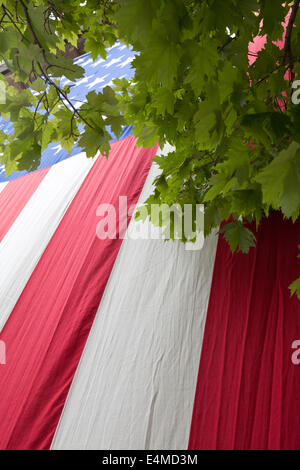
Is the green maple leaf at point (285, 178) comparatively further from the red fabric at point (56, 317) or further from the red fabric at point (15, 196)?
the red fabric at point (15, 196)

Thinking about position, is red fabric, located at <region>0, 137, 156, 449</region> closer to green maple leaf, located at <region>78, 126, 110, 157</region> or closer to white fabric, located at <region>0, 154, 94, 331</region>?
white fabric, located at <region>0, 154, 94, 331</region>

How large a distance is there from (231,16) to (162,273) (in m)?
1.16

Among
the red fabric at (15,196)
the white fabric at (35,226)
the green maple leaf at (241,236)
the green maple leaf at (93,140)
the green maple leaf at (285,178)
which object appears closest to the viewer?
the green maple leaf at (285,178)

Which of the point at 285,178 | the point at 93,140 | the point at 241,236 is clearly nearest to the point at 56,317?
the point at 241,236

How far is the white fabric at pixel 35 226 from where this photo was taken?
181 centimetres

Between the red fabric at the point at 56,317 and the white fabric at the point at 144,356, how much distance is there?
0.22 ft

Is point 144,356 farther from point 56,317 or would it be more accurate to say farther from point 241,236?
point 241,236

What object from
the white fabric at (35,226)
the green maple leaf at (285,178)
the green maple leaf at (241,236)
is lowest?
the green maple leaf at (285,178)

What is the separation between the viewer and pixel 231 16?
0.54 m

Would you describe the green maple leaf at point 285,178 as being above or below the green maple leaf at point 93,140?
below

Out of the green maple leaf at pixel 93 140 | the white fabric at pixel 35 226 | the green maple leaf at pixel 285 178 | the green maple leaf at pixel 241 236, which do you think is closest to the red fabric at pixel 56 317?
the white fabric at pixel 35 226

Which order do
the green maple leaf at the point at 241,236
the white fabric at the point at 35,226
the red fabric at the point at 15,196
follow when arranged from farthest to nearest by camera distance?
the red fabric at the point at 15,196 < the white fabric at the point at 35,226 < the green maple leaf at the point at 241,236

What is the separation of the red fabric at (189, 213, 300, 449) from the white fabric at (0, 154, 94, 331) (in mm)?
1087

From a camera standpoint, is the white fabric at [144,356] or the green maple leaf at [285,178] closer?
the green maple leaf at [285,178]
